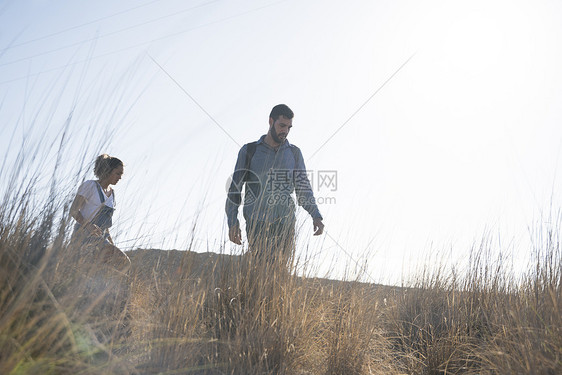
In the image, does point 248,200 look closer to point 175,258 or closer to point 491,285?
point 175,258

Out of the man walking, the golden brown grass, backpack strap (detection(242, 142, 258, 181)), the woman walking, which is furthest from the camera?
backpack strap (detection(242, 142, 258, 181))

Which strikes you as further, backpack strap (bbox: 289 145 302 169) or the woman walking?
backpack strap (bbox: 289 145 302 169)

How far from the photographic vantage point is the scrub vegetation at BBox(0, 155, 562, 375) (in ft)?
4.53

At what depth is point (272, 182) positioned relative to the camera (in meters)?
2.99

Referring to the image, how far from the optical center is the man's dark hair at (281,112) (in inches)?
129

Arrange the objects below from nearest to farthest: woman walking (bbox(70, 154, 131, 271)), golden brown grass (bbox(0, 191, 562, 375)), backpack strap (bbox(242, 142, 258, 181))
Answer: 1. golden brown grass (bbox(0, 191, 562, 375))
2. woman walking (bbox(70, 154, 131, 271))
3. backpack strap (bbox(242, 142, 258, 181))

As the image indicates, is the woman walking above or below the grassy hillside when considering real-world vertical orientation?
above

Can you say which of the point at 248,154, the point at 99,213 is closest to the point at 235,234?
the point at 248,154

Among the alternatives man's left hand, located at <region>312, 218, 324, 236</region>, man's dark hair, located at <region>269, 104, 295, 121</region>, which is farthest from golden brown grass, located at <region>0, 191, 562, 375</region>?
man's dark hair, located at <region>269, 104, 295, 121</region>

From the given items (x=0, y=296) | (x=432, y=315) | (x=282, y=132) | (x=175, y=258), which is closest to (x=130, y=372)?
(x=0, y=296)

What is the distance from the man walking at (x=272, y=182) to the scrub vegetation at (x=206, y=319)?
0.43m

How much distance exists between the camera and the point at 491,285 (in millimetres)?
3211

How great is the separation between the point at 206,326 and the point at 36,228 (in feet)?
3.24

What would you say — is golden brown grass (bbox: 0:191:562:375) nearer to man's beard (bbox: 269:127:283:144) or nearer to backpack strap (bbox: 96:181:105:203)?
backpack strap (bbox: 96:181:105:203)
